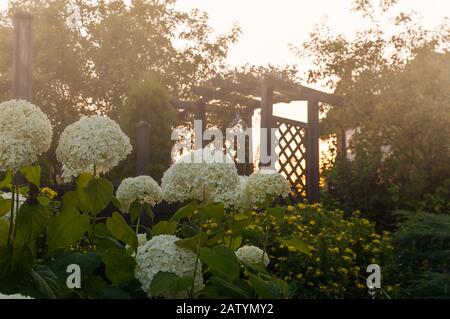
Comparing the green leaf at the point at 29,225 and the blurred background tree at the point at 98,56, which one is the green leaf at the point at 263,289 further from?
the blurred background tree at the point at 98,56

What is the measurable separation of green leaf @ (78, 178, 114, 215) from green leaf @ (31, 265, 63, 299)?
26cm

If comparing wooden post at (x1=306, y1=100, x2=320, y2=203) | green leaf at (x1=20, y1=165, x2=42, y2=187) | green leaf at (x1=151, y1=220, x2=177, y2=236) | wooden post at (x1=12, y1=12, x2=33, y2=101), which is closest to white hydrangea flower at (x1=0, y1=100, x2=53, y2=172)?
green leaf at (x1=20, y1=165, x2=42, y2=187)

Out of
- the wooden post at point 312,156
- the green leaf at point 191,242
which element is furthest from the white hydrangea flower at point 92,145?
the wooden post at point 312,156

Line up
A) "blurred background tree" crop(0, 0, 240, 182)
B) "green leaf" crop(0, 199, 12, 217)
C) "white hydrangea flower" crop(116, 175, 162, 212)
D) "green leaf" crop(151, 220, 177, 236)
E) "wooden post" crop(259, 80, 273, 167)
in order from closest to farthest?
"green leaf" crop(0, 199, 12, 217)
"green leaf" crop(151, 220, 177, 236)
"white hydrangea flower" crop(116, 175, 162, 212)
"wooden post" crop(259, 80, 273, 167)
"blurred background tree" crop(0, 0, 240, 182)

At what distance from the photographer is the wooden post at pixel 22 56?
28.0 ft

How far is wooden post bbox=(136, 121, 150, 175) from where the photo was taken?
377 inches

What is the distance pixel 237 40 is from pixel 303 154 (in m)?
10.1

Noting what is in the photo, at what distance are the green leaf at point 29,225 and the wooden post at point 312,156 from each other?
8695mm

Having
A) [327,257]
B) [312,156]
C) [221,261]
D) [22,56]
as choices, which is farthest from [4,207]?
[312,156]

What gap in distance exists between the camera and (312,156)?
10891mm

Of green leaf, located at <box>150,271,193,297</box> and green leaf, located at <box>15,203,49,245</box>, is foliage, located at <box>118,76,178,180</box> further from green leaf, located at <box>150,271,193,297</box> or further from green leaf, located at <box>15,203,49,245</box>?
green leaf, located at <box>150,271,193,297</box>

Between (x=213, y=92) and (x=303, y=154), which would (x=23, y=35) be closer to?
(x=213, y=92)

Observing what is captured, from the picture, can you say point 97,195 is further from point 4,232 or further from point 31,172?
point 4,232

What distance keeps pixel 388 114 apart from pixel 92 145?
11.4 m
